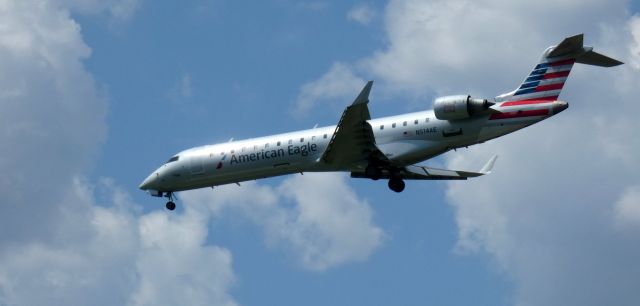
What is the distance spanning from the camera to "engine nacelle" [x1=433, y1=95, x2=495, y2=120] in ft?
149

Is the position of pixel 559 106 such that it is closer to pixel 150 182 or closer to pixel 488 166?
pixel 488 166

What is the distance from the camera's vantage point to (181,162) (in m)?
52.1

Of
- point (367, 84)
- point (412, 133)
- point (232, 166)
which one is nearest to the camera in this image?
point (367, 84)

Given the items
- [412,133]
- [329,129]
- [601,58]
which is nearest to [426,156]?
[412,133]

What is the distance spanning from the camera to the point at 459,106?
45.4m

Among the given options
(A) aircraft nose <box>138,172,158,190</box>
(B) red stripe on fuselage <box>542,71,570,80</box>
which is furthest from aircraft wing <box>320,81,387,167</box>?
(A) aircraft nose <box>138,172,158,190</box>

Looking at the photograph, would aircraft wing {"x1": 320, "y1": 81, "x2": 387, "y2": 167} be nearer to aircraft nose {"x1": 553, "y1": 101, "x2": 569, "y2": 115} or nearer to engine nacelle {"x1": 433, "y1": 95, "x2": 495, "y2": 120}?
engine nacelle {"x1": 433, "y1": 95, "x2": 495, "y2": 120}

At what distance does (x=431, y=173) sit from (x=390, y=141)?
521 centimetres

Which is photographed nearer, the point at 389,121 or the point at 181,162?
the point at 389,121

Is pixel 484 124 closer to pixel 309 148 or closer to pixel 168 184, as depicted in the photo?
pixel 309 148

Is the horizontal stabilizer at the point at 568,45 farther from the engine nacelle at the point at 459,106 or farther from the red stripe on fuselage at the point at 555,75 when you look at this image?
the engine nacelle at the point at 459,106

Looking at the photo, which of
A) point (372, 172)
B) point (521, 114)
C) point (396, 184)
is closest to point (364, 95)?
point (372, 172)

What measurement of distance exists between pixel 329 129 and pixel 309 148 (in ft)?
3.79

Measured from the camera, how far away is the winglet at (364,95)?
1740 inches
